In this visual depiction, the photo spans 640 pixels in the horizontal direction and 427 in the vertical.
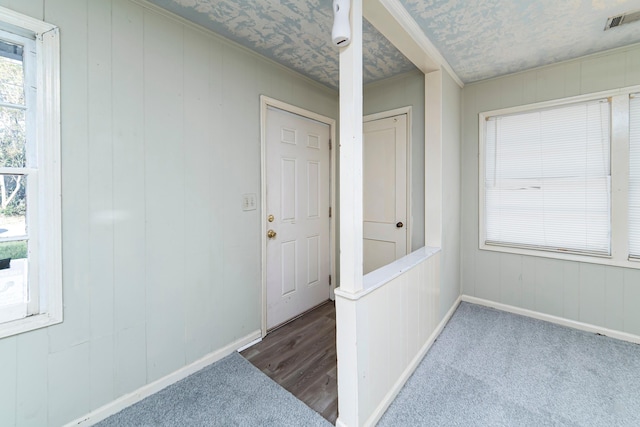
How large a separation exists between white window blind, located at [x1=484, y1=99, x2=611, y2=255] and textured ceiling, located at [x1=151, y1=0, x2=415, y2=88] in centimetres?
130

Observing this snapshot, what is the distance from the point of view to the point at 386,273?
5.40 ft

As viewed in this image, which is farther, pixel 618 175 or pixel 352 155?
pixel 618 175

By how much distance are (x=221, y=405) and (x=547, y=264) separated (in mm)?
2984

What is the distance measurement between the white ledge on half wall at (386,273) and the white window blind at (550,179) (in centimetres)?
109

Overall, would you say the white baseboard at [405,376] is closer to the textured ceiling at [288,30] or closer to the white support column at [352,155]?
the white support column at [352,155]

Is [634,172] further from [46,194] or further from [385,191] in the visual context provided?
[46,194]

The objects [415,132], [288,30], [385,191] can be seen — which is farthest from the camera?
[385,191]

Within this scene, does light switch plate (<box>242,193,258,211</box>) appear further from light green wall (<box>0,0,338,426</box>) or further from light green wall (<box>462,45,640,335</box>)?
light green wall (<box>462,45,640,335</box>)

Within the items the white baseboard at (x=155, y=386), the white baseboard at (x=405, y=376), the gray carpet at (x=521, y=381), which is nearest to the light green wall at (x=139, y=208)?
the white baseboard at (x=155, y=386)

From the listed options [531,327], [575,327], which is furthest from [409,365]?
[575,327]

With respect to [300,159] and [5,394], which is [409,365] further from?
[5,394]

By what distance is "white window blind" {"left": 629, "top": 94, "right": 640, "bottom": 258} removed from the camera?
2117mm

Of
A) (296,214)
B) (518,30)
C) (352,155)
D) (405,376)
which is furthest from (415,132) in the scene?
(405,376)

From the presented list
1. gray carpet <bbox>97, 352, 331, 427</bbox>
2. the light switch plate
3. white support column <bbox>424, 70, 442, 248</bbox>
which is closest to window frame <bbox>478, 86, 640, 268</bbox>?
white support column <bbox>424, 70, 442, 248</bbox>
